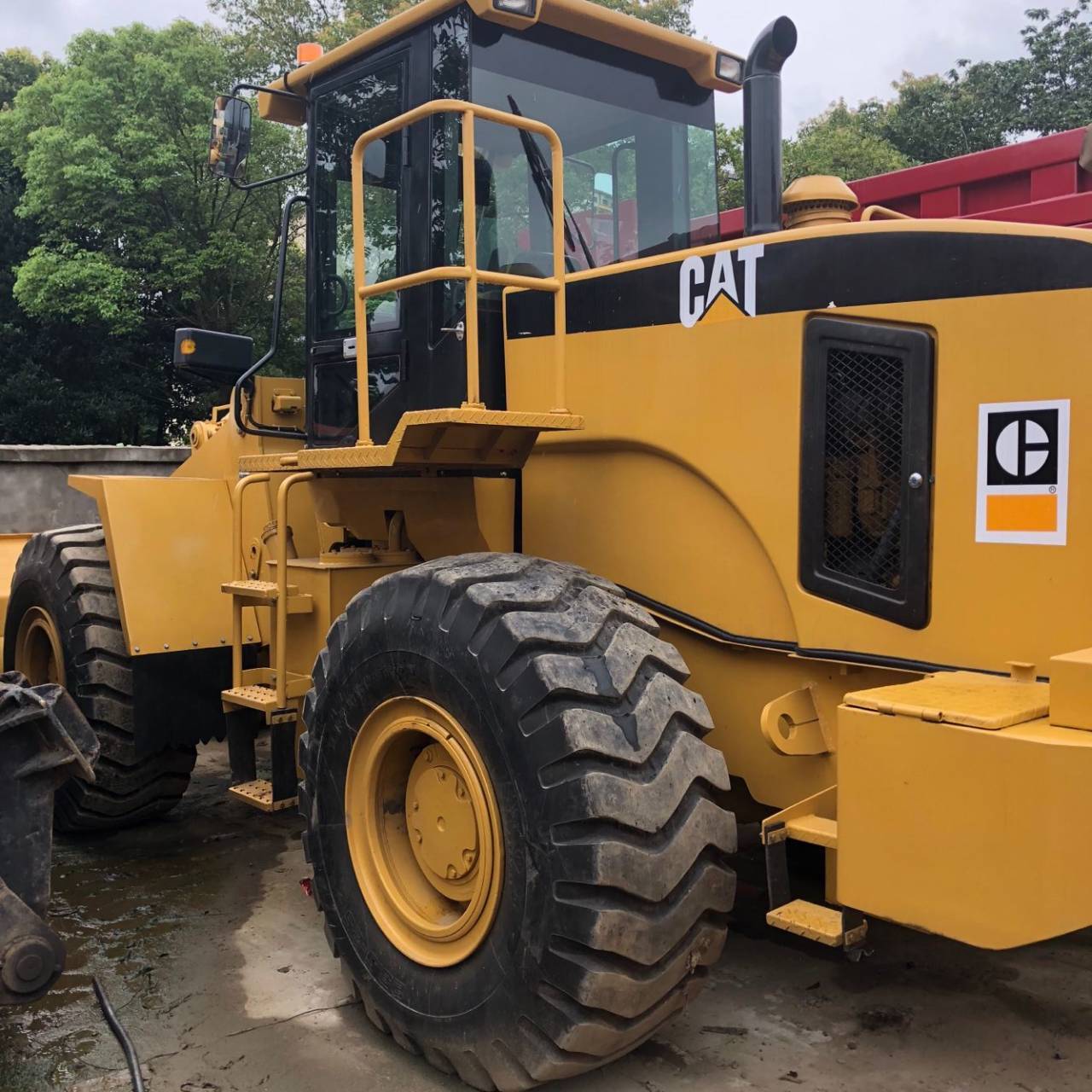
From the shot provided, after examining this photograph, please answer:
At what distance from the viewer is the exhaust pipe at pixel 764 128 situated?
3391 mm

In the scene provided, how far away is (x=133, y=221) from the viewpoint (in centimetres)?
1989

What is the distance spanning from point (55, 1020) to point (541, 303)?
2671 millimetres

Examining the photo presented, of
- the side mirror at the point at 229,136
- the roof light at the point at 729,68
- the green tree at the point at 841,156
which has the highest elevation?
the green tree at the point at 841,156

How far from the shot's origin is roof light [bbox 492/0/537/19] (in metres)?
3.68

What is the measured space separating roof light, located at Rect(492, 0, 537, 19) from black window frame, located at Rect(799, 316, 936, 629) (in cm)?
155

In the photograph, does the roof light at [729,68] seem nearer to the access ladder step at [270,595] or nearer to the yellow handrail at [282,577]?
the yellow handrail at [282,577]

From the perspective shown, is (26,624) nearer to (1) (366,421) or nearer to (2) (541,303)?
(1) (366,421)

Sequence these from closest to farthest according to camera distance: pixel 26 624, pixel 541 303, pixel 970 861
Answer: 1. pixel 970 861
2. pixel 541 303
3. pixel 26 624

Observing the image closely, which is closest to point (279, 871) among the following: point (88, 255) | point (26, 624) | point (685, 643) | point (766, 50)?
point (26, 624)

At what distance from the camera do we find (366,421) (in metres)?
3.58

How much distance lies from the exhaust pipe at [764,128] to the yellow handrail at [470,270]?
1.90ft

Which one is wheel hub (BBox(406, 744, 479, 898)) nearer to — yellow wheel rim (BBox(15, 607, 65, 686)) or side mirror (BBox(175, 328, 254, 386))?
side mirror (BBox(175, 328, 254, 386))

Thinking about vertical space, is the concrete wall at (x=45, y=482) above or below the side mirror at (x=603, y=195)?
below

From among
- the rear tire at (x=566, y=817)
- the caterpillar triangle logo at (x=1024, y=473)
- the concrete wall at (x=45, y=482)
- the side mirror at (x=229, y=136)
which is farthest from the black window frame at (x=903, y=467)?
the concrete wall at (x=45, y=482)
